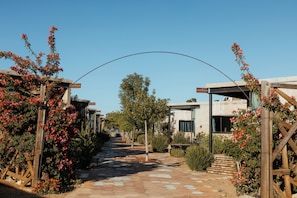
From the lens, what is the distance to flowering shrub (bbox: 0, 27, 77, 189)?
9.43 m

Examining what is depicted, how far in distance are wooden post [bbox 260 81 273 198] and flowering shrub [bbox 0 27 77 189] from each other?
18.8ft

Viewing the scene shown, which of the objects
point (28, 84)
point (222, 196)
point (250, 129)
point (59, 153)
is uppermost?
point (28, 84)

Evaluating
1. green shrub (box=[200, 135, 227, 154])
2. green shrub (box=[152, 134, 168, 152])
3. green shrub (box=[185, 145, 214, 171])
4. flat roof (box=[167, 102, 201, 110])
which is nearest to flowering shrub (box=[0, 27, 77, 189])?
green shrub (box=[185, 145, 214, 171])

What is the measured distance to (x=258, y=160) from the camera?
7711 mm

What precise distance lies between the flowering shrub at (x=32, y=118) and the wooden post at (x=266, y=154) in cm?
574

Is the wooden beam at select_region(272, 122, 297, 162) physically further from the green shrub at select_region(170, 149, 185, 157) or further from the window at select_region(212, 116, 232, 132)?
the window at select_region(212, 116, 232, 132)

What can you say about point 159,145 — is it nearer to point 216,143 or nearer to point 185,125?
point 216,143

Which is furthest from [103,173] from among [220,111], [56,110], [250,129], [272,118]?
[220,111]

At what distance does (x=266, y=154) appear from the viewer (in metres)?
6.82

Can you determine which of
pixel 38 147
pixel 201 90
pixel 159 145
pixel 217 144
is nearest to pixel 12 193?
pixel 38 147

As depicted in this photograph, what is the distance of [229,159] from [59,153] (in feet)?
26.2

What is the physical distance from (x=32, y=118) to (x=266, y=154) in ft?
22.8

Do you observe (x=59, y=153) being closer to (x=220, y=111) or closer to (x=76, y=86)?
(x=76, y=86)

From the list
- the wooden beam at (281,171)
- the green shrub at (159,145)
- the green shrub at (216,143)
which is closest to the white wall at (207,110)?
the green shrub at (216,143)
